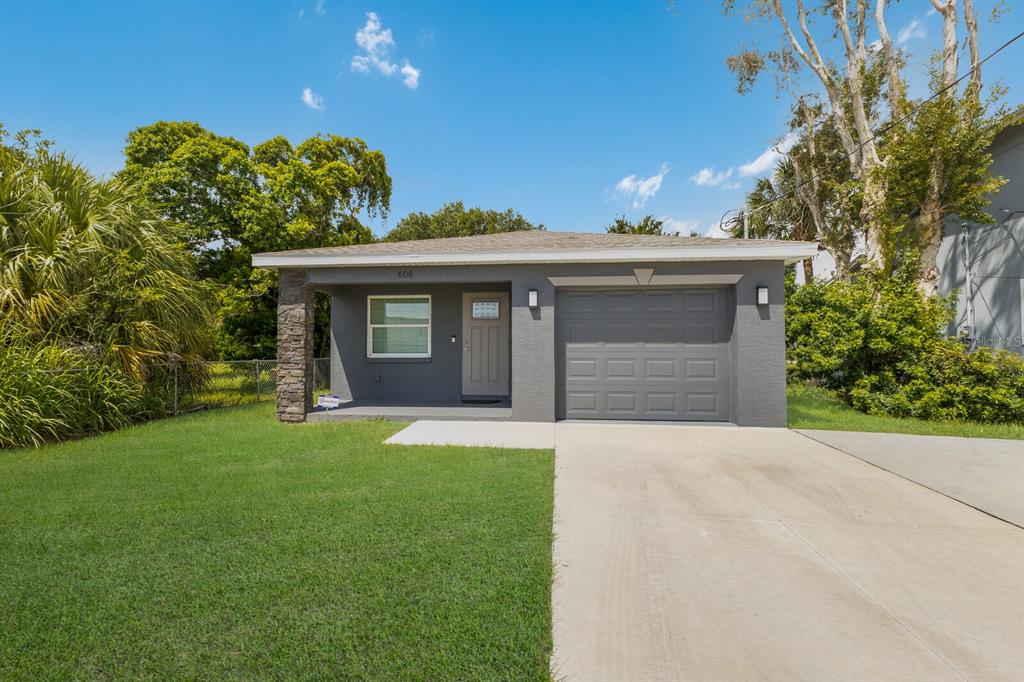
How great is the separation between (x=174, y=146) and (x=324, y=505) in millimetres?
17339

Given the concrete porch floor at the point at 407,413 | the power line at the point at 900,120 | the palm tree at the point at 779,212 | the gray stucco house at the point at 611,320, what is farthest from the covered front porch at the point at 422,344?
the palm tree at the point at 779,212

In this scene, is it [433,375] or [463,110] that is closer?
[433,375]

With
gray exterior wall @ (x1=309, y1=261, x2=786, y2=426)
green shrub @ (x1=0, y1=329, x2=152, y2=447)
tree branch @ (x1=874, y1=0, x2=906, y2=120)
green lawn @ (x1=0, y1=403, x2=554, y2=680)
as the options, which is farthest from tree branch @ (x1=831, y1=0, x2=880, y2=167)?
green shrub @ (x1=0, y1=329, x2=152, y2=447)

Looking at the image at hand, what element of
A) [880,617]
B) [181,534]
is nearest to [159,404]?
[181,534]

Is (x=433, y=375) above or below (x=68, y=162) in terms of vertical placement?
below

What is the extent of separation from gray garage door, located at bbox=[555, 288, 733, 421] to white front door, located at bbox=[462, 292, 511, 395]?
1.84 m

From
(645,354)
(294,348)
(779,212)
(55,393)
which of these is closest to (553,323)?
(645,354)

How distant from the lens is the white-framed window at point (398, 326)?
9031 mm

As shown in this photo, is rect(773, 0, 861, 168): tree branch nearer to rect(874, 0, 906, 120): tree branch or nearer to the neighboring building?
rect(874, 0, 906, 120): tree branch

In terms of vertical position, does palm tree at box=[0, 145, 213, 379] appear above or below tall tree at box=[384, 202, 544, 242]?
below

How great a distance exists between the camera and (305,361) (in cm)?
730

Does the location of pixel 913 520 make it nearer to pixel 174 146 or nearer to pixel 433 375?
pixel 433 375

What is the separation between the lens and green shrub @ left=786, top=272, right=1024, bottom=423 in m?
7.10

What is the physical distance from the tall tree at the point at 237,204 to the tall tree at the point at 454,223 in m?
12.9
